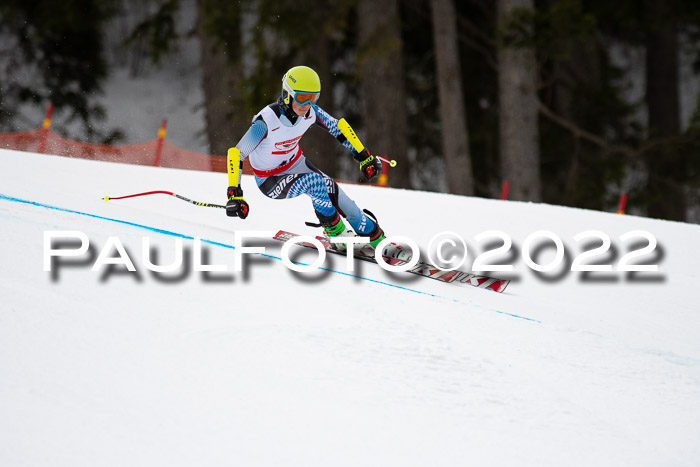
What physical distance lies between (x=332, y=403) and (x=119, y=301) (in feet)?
4.70

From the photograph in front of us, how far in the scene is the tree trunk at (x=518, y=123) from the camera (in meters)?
13.0

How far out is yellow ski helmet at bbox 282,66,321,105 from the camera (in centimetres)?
523

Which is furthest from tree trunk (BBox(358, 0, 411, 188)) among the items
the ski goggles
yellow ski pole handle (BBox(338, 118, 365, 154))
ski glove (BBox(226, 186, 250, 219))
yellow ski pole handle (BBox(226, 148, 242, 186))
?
ski glove (BBox(226, 186, 250, 219))

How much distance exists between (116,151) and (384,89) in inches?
191

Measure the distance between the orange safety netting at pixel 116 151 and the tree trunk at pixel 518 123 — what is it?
4.45m

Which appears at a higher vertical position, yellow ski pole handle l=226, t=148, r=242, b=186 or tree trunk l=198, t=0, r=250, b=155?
tree trunk l=198, t=0, r=250, b=155

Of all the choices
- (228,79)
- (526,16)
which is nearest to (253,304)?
(526,16)

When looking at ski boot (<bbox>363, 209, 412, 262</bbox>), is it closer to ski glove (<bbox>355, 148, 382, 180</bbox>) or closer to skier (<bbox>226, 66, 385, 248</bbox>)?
skier (<bbox>226, 66, 385, 248</bbox>)

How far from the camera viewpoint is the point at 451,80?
1365cm

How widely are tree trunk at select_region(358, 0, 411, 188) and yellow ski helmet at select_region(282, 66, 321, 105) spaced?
8.16m

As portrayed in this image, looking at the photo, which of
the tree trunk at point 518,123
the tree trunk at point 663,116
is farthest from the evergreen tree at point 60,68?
the tree trunk at point 663,116

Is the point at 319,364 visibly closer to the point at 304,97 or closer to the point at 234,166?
the point at 234,166

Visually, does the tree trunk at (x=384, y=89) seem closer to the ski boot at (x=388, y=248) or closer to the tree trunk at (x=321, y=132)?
the tree trunk at (x=321, y=132)

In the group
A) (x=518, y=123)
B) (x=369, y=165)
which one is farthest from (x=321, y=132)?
(x=369, y=165)
